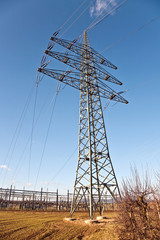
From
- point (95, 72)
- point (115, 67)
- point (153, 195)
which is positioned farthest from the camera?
point (115, 67)

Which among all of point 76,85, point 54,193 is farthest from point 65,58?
point 54,193

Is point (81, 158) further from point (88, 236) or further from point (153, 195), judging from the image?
point (153, 195)

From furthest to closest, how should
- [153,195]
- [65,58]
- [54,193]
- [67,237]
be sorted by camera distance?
1. [54,193]
2. [65,58]
3. [67,237]
4. [153,195]

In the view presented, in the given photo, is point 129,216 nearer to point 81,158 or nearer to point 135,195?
point 135,195

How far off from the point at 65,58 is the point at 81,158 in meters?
10.2

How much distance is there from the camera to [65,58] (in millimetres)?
15602

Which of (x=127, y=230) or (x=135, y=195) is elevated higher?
(x=135, y=195)

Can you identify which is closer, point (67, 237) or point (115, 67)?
point (67, 237)

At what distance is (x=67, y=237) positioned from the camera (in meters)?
8.23

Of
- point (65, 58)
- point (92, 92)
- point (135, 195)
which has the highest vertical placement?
point (65, 58)

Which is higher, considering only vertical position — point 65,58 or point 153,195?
point 65,58

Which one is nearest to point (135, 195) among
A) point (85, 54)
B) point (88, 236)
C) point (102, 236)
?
point (102, 236)

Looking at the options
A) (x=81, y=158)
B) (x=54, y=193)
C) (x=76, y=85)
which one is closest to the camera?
(x=81, y=158)

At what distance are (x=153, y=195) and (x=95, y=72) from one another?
14.9m
